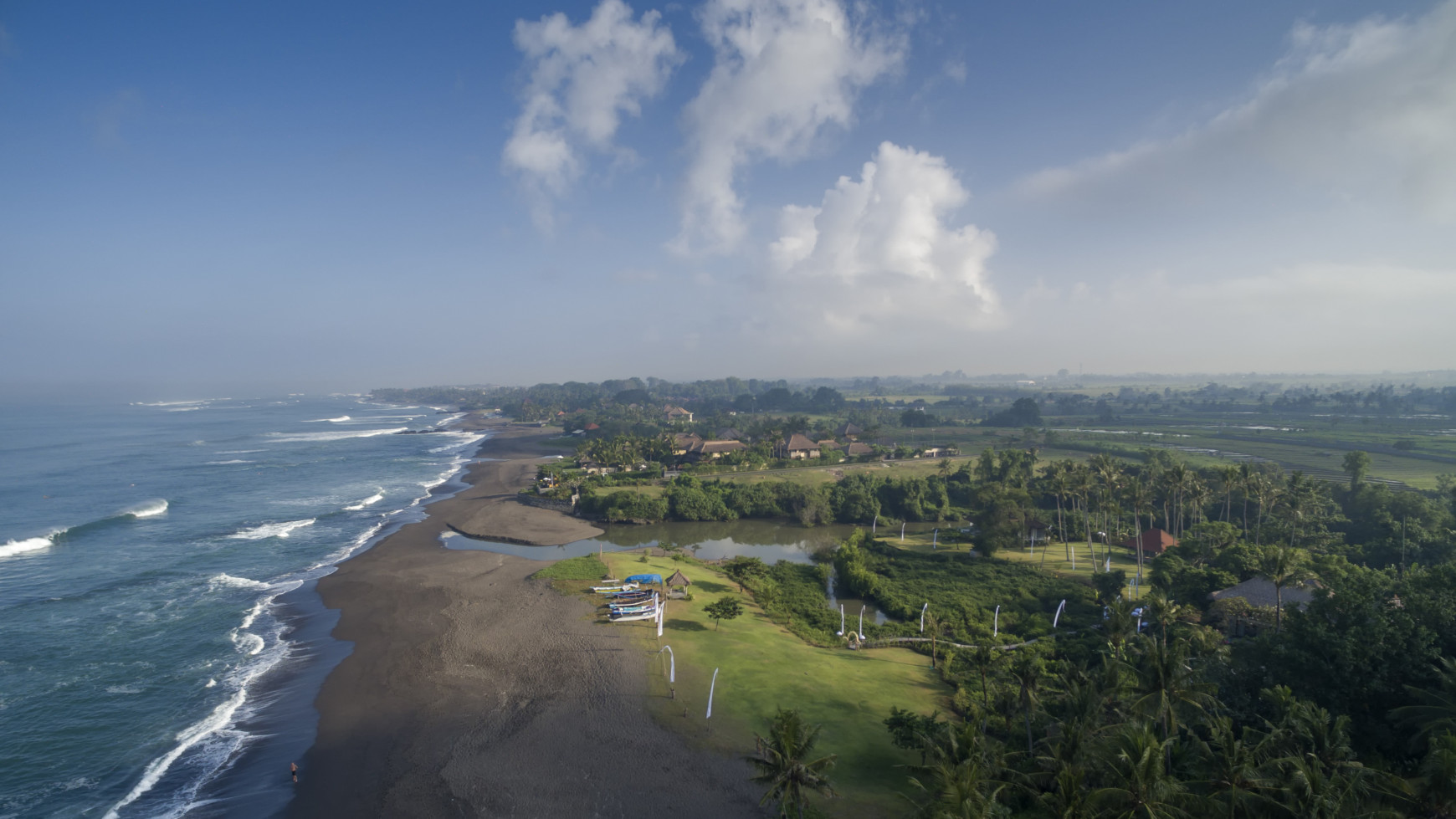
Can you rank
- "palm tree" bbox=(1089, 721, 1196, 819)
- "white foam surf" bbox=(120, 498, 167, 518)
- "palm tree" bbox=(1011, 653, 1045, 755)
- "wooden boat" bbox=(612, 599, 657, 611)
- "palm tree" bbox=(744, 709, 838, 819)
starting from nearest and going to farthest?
1. "palm tree" bbox=(1089, 721, 1196, 819)
2. "palm tree" bbox=(744, 709, 838, 819)
3. "palm tree" bbox=(1011, 653, 1045, 755)
4. "wooden boat" bbox=(612, 599, 657, 611)
5. "white foam surf" bbox=(120, 498, 167, 518)

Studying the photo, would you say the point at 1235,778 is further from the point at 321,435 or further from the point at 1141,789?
the point at 321,435

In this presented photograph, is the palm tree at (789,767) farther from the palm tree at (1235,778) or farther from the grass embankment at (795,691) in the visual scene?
the palm tree at (1235,778)

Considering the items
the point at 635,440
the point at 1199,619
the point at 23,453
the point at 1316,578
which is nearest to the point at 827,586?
the point at 1199,619

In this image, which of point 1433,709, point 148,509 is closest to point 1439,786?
point 1433,709

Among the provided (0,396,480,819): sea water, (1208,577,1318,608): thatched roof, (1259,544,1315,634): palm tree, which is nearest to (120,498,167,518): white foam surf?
(0,396,480,819): sea water

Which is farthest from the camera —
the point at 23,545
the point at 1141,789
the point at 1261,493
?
the point at 23,545

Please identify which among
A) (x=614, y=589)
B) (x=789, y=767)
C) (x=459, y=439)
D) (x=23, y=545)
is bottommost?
(x=614, y=589)

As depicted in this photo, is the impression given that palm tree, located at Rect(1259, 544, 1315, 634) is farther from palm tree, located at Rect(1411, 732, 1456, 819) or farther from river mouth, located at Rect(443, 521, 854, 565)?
river mouth, located at Rect(443, 521, 854, 565)

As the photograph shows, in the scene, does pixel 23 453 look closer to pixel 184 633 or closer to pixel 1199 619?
pixel 184 633
